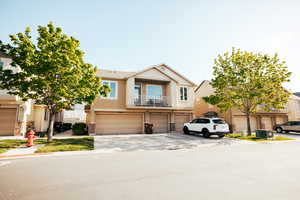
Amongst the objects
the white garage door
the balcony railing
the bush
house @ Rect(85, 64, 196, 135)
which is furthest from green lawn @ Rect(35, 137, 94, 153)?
the white garage door

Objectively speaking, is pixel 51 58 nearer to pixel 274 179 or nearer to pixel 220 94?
pixel 274 179

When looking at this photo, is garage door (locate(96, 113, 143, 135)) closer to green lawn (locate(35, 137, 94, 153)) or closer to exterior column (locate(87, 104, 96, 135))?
exterior column (locate(87, 104, 96, 135))

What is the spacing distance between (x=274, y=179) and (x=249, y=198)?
1.90m

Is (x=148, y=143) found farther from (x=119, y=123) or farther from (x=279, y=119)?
(x=279, y=119)

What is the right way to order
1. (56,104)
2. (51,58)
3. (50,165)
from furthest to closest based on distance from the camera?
(56,104) < (51,58) < (50,165)

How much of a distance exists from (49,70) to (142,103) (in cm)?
966

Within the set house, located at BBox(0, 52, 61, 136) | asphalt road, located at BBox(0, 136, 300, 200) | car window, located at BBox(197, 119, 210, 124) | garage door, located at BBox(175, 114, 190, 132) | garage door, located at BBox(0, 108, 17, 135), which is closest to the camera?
asphalt road, located at BBox(0, 136, 300, 200)

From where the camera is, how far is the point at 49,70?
10023 mm

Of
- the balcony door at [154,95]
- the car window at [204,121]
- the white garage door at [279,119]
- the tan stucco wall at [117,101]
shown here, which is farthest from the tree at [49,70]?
the white garage door at [279,119]

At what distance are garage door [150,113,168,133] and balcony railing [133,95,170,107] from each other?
1.62 m

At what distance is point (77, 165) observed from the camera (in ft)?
19.5

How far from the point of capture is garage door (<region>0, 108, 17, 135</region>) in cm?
1428

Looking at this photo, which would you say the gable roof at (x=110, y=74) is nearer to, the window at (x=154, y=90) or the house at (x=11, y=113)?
the window at (x=154, y=90)

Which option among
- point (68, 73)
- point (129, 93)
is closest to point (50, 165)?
point (68, 73)
